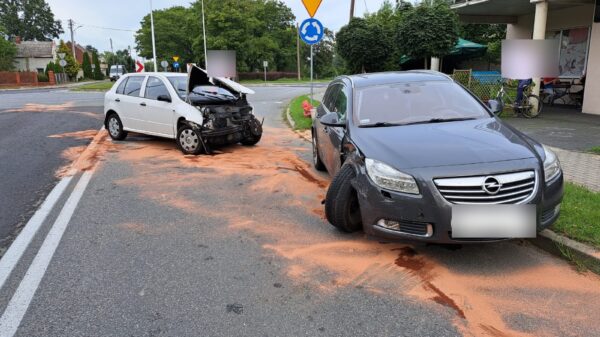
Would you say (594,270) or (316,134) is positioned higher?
(316,134)

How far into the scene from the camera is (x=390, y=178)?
4.08 metres

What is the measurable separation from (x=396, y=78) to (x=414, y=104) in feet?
2.31

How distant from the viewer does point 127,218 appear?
5.47m

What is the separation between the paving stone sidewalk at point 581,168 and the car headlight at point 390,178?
339 centimetres

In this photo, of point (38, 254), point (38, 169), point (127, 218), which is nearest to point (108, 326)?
point (38, 254)

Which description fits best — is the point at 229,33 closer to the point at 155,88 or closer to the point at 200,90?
the point at 155,88

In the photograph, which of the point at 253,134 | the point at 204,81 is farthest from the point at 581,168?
the point at 204,81

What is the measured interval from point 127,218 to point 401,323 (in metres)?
3.48

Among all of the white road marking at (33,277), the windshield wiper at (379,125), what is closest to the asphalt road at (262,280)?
the white road marking at (33,277)

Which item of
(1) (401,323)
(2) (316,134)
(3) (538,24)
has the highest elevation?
(3) (538,24)

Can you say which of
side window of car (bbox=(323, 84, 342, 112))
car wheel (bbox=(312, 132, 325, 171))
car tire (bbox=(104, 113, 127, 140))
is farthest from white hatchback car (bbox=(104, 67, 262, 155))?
side window of car (bbox=(323, 84, 342, 112))

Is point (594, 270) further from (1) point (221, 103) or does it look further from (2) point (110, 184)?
(1) point (221, 103)

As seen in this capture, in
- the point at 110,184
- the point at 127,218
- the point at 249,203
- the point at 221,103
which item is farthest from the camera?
the point at 221,103

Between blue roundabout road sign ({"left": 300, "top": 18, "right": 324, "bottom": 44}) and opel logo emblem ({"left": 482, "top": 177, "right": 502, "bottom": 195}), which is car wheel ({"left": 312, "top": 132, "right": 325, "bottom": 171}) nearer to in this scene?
opel logo emblem ({"left": 482, "top": 177, "right": 502, "bottom": 195})
